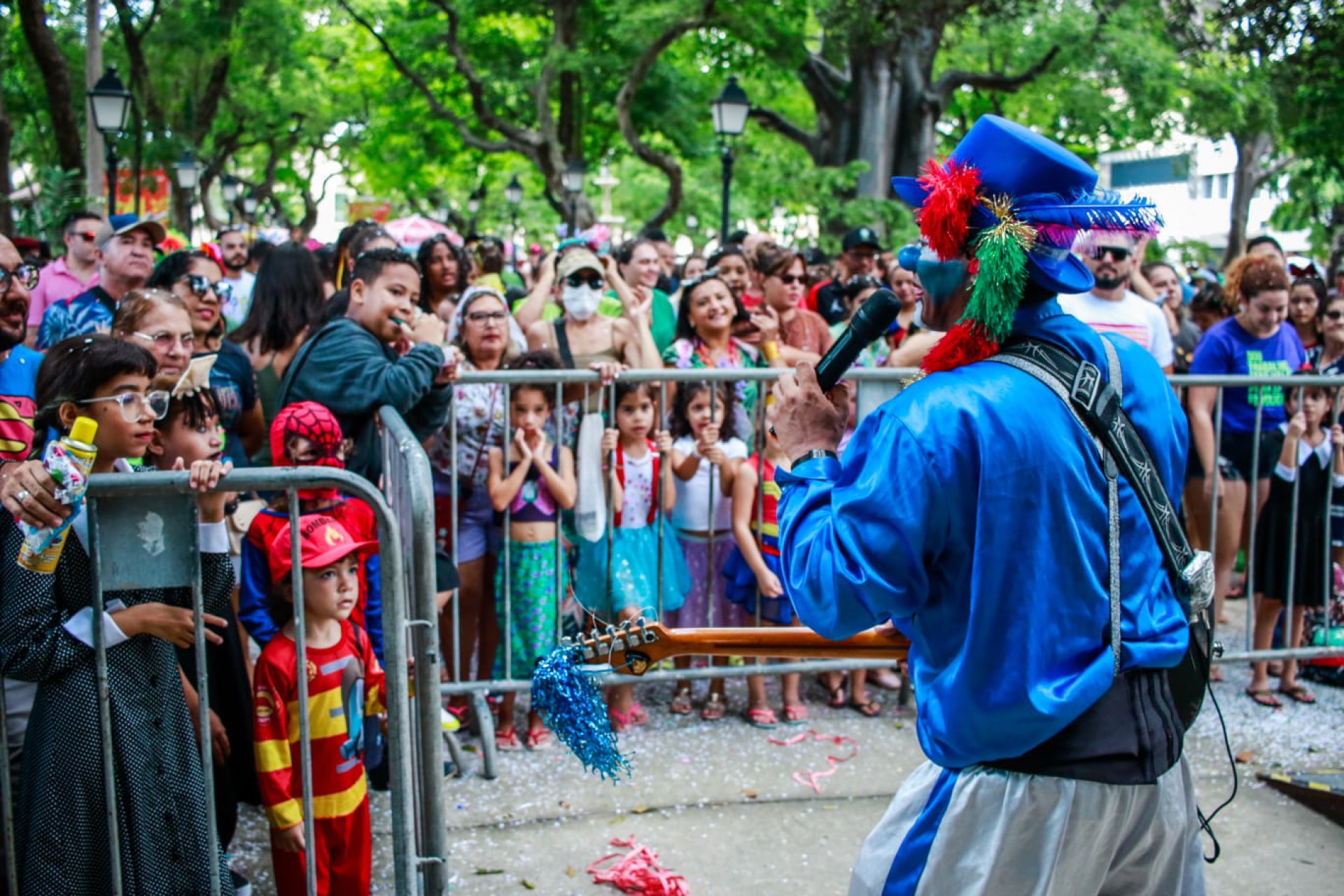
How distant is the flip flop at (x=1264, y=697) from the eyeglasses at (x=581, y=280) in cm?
373

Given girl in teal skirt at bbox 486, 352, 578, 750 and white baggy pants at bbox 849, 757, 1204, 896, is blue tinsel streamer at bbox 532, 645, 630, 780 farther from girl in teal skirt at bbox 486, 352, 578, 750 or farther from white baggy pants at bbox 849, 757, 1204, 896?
girl in teal skirt at bbox 486, 352, 578, 750

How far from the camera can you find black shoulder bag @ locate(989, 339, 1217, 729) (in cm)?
228

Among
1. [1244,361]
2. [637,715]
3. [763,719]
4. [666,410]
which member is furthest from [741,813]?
[1244,361]

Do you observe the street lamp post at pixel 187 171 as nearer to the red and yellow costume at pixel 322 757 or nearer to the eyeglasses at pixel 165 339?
the eyeglasses at pixel 165 339

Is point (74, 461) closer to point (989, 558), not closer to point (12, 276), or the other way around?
point (12, 276)

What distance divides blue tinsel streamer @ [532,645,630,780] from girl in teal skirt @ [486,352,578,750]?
7.72 feet

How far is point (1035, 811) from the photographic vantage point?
226 cm

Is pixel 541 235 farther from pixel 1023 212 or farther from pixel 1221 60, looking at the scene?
pixel 1023 212

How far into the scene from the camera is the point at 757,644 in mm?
2646

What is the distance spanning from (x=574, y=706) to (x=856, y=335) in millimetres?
987

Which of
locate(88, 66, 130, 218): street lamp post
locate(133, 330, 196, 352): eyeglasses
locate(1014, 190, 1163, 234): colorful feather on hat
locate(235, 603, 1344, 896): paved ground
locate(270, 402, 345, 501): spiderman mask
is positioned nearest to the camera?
locate(1014, 190, 1163, 234): colorful feather on hat

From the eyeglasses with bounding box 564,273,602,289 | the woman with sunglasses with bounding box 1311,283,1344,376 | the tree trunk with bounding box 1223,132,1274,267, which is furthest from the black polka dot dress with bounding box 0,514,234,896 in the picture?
the tree trunk with bounding box 1223,132,1274,267

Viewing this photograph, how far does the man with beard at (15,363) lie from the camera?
3662 millimetres

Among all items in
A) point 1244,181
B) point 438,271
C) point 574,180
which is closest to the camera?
point 438,271
